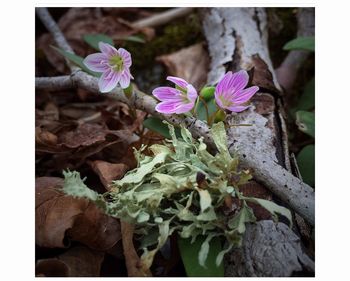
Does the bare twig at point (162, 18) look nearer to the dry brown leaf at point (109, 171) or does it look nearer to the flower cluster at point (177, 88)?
the flower cluster at point (177, 88)

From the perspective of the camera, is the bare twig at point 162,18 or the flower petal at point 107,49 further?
the bare twig at point 162,18

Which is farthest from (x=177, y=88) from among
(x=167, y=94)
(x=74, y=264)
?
(x=74, y=264)

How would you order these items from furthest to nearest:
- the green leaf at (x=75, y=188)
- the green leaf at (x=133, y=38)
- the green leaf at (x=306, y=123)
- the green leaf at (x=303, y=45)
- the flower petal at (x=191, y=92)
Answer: the green leaf at (x=133, y=38)
the green leaf at (x=303, y=45)
the green leaf at (x=306, y=123)
the flower petal at (x=191, y=92)
the green leaf at (x=75, y=188)

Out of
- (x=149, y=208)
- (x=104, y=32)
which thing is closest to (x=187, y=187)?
(x=149, y=208)

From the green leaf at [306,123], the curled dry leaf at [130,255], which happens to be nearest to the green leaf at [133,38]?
the green leaf at [306,123]

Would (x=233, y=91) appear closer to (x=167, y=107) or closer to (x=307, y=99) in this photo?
(x=167, y=107)

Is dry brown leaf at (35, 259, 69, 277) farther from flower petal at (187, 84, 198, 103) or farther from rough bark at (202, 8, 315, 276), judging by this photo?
flower petal at (187, 84, 198, 103)
